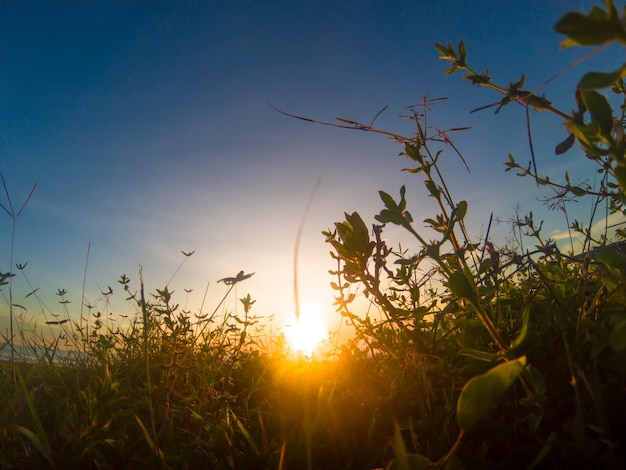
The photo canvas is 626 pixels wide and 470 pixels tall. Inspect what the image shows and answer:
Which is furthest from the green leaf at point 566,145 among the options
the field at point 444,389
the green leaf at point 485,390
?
the green leaf at point 485,390

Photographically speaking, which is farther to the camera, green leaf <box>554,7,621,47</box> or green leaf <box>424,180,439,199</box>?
green leaf <box>424,180,439,199</box>

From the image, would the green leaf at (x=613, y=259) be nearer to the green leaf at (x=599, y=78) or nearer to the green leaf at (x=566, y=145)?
the green leaf at (x=566, y=145)

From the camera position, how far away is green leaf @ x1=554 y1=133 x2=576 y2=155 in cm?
120

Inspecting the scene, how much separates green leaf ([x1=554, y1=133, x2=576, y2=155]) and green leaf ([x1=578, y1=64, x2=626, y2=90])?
0.61 metres

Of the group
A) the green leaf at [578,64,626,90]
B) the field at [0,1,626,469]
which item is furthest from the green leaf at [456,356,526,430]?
the green leaf at [578,64,626,90]

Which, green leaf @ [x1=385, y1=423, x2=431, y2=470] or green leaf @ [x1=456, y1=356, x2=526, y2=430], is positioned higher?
green leaf @ [x1=456, y1=356, x2=526, y2=430]

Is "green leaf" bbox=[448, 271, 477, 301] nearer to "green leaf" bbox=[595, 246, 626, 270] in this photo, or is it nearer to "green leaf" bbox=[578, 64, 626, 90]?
"green leaf" bbox=[595, 246, 626, 270]

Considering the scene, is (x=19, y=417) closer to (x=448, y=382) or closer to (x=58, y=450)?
(x=58, y=450)

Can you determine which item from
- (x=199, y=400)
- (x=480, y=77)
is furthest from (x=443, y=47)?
(x=199, y=400)

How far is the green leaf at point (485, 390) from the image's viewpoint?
860 millimetres

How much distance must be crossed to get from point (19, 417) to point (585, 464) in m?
2.37

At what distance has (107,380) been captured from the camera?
1537 mm

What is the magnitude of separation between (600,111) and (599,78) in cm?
37

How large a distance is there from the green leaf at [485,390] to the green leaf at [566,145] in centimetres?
72
